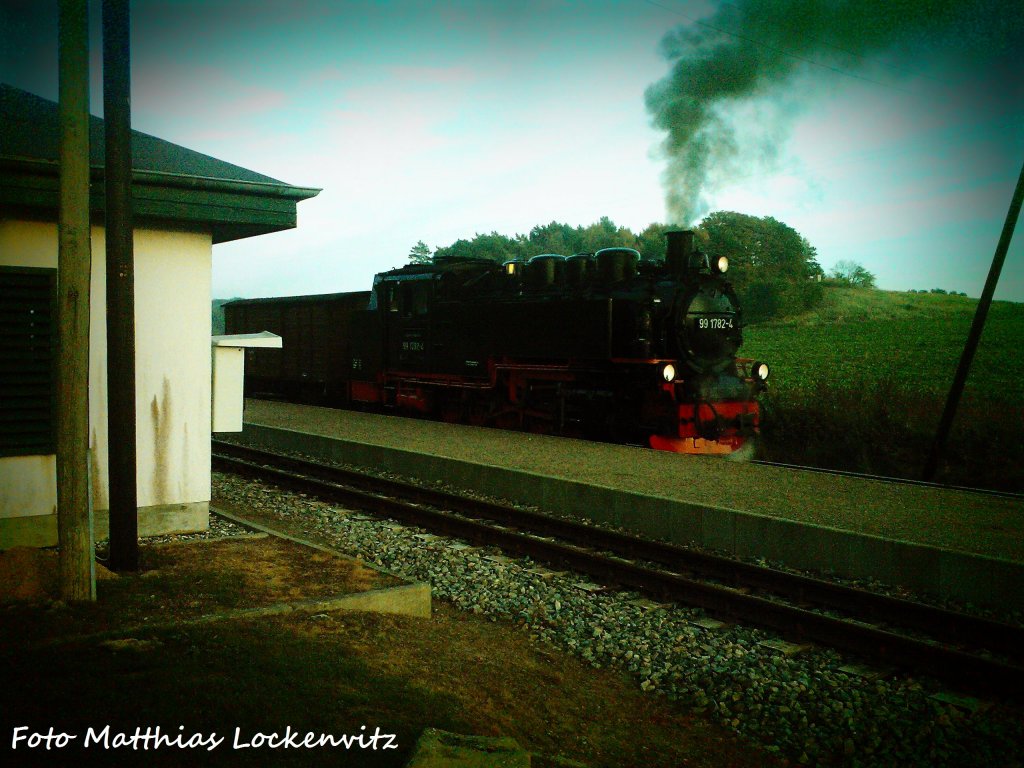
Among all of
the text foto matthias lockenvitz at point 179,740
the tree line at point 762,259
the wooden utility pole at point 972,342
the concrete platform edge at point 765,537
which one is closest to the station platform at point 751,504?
the concrete platform edge at point 765,537

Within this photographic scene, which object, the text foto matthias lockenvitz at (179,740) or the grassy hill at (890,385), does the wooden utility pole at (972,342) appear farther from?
the text foto matthias lockenvitz at (179,740)

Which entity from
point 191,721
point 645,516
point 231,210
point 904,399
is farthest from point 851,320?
point 191,721

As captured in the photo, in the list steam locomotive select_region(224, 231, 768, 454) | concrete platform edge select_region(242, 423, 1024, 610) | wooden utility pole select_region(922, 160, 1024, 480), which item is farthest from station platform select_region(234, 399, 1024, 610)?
wooden utility pole select_region(922, 160, 1024, 480)

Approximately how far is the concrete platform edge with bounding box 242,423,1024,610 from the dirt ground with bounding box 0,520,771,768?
2.74 m

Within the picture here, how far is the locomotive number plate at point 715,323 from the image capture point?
1330cm

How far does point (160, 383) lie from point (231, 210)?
151cm

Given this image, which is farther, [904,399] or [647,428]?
[904,399]

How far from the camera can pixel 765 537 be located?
729 cm

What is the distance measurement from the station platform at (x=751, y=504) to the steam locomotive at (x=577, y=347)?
0.87m

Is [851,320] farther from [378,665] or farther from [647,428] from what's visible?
[378,665]

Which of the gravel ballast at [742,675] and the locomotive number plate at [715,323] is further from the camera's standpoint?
the locomotive number plate at [715,323]

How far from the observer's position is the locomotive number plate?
43.6ft

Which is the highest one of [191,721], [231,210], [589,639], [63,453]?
[231,210]

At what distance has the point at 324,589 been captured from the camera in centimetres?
545
